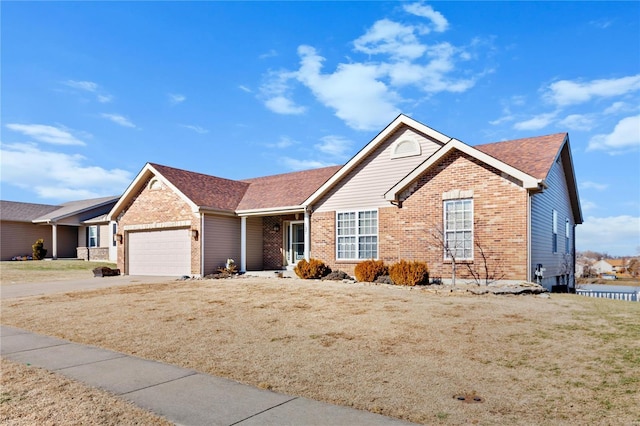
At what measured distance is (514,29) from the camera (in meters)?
14.3

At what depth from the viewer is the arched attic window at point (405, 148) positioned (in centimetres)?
1732

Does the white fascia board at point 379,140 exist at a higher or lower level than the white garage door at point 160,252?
higher

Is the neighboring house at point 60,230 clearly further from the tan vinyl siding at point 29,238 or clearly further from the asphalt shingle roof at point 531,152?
the asphalt shingle roof at point 531,152

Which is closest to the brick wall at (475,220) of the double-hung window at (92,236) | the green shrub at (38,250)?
the double-hung window at (92,236)

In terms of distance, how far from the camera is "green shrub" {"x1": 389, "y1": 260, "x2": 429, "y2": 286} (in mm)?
14664

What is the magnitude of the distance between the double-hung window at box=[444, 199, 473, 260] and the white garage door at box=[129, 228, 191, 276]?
1251cm

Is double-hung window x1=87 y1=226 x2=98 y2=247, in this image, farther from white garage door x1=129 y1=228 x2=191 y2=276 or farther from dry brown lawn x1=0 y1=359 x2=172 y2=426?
dry brown lawn x1=0 y1=359 x2=172 y2=426

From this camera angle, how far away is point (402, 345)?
703 cm

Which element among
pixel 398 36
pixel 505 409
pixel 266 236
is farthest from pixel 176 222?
pixel 505 409

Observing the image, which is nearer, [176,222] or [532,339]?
[532,339]

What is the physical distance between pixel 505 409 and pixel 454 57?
43.3 ft

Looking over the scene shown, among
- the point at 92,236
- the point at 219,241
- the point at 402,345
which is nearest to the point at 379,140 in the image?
the point at 219,241

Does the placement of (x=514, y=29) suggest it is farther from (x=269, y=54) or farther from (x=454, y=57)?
(x=269, y=54)

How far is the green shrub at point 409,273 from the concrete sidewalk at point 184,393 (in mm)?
9917
